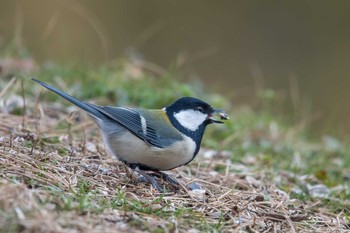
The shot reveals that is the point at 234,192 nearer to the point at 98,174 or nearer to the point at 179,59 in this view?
the point at 98,174

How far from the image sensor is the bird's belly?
396cm

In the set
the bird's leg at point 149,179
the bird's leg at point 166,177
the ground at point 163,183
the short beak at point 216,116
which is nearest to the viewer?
the ground at point 163,183

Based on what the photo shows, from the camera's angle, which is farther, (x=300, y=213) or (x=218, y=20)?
(x=218, y=20)

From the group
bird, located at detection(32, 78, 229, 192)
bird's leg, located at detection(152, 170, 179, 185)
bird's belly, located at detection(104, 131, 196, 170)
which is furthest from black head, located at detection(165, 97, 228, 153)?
bird's leg, located at detection(152, 170, 179, 185)

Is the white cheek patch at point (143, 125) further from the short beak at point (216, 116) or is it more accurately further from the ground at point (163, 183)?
the short beak at point (216, 116)

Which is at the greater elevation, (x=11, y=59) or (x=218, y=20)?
(x=218, y=20)

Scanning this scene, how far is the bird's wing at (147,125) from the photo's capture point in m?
4.00

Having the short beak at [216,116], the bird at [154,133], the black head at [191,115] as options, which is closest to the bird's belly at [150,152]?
the bird at [154,133]

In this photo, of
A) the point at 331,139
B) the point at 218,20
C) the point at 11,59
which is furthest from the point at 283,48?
the point at 11,59

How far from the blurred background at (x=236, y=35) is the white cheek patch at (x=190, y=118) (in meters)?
6.03

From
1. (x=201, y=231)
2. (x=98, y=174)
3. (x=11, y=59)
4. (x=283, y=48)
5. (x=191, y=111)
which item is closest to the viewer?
(x=201, y=231)

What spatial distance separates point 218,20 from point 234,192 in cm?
902

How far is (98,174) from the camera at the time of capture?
3924mm

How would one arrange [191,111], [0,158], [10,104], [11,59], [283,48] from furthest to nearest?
[283,48]
[11,59]
[10,104]
[191,111]
[0,158]
